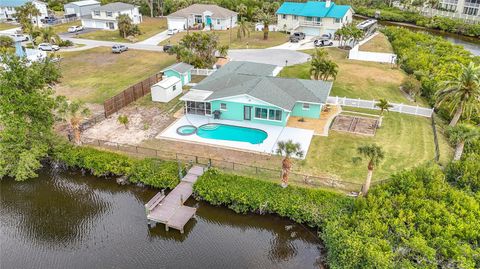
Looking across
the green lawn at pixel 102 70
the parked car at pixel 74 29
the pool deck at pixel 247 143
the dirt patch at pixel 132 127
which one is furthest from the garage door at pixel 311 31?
the parked car at pixel 74 29

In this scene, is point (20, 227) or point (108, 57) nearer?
point (20, 227)

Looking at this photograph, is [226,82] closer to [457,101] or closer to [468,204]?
[457,101]

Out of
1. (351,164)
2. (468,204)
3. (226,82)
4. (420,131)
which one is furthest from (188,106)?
(468,204)

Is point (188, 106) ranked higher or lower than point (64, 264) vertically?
higher

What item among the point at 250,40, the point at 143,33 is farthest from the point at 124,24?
the point at 250,40

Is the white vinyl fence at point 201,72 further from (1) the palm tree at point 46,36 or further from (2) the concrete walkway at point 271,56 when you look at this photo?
(1) the palm tree at point 46,36

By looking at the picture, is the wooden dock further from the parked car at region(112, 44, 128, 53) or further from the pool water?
the parked car at region(112, 44, 128, 53)

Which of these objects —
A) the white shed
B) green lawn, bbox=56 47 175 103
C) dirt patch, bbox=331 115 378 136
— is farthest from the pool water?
green lawn, bbox=56 47 175 103
